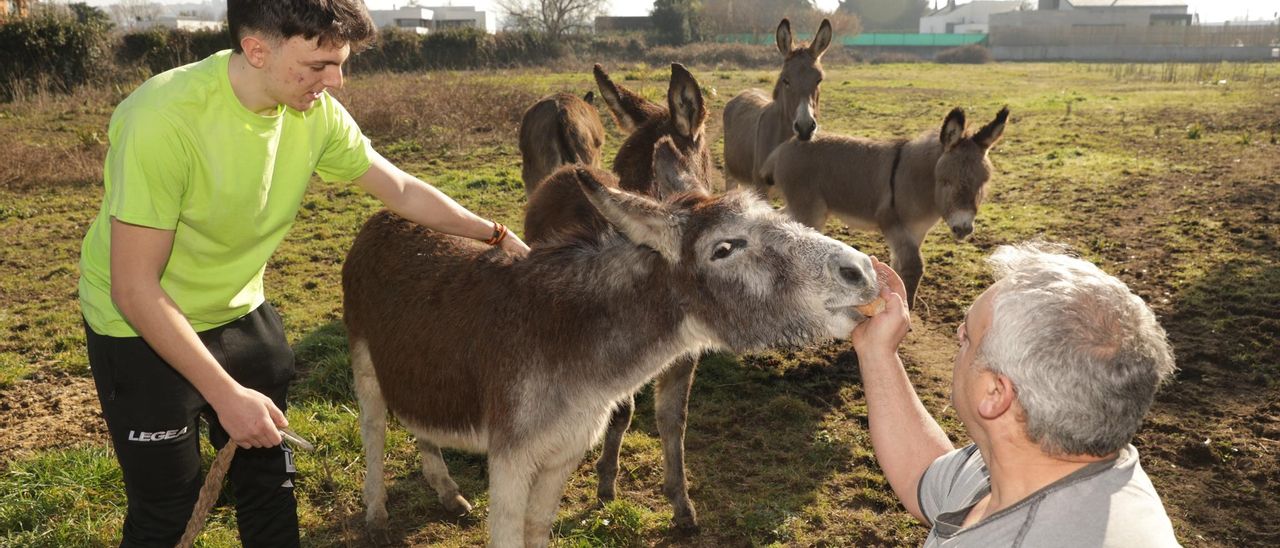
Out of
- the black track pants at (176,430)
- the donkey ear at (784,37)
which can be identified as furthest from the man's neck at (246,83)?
the donkey ear at (784,37)

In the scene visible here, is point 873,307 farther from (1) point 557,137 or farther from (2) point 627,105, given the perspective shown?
(1) point 557,137

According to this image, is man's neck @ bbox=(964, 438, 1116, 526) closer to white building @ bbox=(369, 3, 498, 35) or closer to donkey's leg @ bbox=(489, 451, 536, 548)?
donkey's leg @ bbox=(489, 451, 536, 548)

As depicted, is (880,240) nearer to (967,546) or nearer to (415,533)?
(415,533)

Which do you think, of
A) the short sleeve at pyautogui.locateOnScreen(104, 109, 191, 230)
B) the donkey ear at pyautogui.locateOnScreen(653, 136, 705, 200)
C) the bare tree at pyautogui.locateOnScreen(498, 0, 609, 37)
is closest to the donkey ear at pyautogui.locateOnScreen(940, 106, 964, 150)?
the donkey ear at pyautogui.locateOnScreen(653, 136, 705, 200)

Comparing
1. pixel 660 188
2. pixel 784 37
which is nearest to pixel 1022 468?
pixel 660 188

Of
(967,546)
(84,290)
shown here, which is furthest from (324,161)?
(967,546)

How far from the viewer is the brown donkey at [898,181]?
6.89 metres

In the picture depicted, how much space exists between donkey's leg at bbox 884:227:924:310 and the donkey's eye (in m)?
4.36

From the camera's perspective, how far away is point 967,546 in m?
1.82

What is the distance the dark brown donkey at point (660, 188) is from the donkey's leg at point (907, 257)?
2447 millimetres

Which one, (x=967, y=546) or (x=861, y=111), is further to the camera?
(x=861, y=111)

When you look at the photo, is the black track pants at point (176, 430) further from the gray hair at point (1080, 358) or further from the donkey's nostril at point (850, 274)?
the gray hair at point (1080, 358)

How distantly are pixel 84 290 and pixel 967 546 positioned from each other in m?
2.85

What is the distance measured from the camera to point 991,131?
6891 mm
